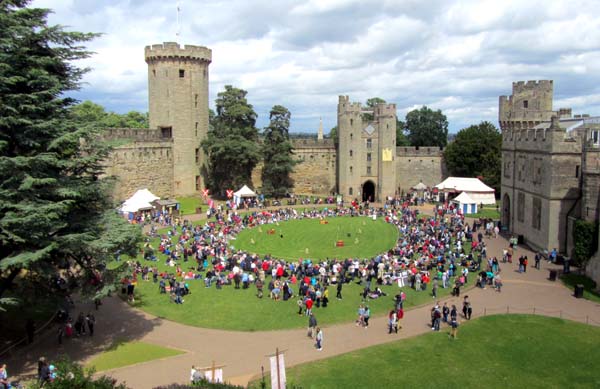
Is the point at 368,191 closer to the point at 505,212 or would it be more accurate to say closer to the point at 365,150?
the point at 365,150

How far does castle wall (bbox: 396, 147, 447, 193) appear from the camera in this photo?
61906 millimetres

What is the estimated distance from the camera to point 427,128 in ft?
281

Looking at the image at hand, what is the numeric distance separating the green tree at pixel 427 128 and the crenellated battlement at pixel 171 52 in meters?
43.0

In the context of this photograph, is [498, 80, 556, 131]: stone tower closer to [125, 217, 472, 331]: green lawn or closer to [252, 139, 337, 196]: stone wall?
[252, 139, 337, 196]: stone wall

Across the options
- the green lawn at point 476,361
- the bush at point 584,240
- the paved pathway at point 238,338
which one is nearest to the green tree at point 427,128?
the bush at point 584,240

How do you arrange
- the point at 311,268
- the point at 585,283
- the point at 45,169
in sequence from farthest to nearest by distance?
the point at 311,268 < the point at 585,283 < the point at 45,169

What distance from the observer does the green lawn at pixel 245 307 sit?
2212 cm

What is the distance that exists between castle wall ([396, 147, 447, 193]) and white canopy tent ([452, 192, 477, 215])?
44.0 feet

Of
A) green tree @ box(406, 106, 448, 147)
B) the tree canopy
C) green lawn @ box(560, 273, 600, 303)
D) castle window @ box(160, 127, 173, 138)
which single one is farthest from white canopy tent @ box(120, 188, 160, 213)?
green tree @ box(406, 106, 448, 147)

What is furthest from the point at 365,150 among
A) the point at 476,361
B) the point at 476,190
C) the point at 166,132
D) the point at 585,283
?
the point at 476,361

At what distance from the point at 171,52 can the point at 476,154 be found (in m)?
33.8

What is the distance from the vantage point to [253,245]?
3578cm

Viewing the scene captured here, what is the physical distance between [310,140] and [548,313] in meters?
42.2

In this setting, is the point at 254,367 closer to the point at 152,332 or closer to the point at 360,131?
the point at 152,332
